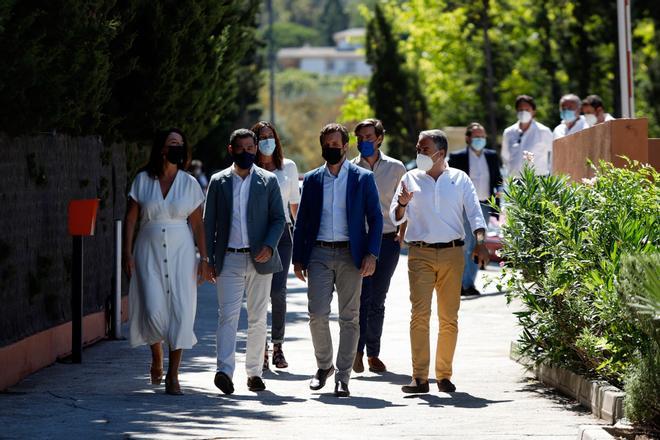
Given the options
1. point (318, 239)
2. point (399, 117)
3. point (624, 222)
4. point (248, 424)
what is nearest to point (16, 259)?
point (318, 239)

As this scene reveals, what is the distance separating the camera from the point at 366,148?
12391mm

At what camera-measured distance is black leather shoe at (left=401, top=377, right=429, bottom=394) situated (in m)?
→ 11.3

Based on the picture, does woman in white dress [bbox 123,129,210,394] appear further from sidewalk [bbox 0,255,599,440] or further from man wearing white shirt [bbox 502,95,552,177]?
man wearing white shirt [bbox 502,95,552,177]

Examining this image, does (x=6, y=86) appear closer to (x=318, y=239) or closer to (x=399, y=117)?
(x=318, y=239)

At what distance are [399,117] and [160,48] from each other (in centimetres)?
4450

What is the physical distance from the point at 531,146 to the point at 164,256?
298 inches

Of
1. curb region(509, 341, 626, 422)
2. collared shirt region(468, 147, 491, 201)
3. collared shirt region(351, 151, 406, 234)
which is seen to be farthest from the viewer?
collared shirt region(468, 147, 491, 201)

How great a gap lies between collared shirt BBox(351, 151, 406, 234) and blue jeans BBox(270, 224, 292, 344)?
85 centimetres

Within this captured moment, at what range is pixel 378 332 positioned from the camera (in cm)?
1270

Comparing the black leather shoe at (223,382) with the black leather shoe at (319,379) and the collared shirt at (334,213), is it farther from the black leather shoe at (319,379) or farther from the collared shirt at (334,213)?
the collared shirt at (334,213)

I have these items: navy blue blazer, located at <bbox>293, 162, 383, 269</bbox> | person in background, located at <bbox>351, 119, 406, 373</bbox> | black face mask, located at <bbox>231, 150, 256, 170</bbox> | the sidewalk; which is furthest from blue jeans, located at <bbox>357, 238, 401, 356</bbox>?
black face mask, located at <bbox>231, 150, 256, 170</bbox>

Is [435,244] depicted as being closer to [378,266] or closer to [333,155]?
[333,155]

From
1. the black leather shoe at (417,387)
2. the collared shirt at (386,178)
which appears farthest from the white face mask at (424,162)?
the black leather shoe at (417,387)

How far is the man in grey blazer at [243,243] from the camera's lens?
37.2ft
